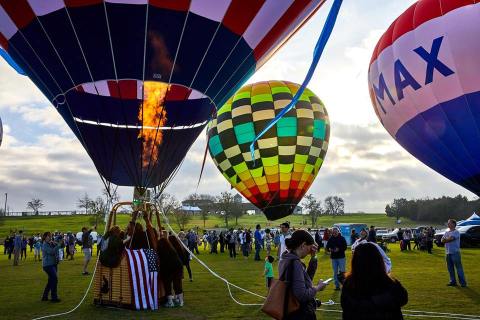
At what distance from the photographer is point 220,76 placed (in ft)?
26.6

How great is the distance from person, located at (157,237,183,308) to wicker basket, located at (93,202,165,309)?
22 centimetres

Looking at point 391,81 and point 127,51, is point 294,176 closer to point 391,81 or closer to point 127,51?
point 391,81

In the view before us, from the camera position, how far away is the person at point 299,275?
3328 millimetres

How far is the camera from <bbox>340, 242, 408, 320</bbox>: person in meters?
2.77

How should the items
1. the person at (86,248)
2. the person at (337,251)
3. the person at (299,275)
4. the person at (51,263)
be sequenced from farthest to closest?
the person at (86,248) → the person at (337,251) → the person at (51,263) → the person at (299,275)

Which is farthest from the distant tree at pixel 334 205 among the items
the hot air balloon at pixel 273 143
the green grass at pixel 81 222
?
the hot air balloon at pixel 273 143

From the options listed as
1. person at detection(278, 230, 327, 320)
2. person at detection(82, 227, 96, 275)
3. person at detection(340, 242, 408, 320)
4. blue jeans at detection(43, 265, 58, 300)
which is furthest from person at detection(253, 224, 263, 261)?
person at detection(340, 242, 408, 320)

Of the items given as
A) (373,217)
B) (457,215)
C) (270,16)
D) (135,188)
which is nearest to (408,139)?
(270,16)

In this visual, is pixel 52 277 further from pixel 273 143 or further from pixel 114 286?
pixel 273 143

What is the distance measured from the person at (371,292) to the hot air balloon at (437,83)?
9651 mm

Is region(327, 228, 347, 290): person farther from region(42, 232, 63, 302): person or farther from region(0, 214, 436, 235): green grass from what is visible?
region(0, 214, 436, 235): green grass

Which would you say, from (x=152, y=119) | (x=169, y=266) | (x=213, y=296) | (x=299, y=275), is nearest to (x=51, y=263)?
(x=169, y=266)

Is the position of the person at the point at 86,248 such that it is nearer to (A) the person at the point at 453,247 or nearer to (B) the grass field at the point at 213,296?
(B) the grass field at the point at 213,296

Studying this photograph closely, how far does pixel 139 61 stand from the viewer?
730 centimetres
